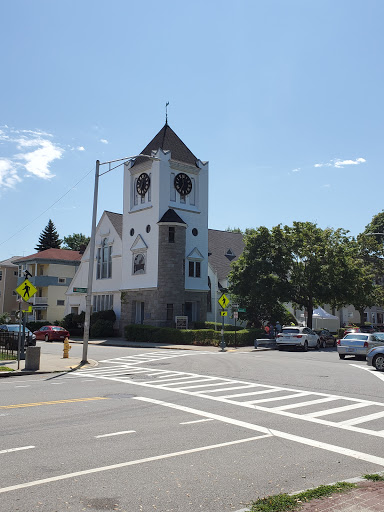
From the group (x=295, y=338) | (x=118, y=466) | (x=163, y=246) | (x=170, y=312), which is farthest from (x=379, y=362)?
(x=163, y=246)

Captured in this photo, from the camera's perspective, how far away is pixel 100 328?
4509cm

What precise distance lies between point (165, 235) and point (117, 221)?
34.4 feet

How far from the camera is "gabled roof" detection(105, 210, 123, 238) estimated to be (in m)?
50.2

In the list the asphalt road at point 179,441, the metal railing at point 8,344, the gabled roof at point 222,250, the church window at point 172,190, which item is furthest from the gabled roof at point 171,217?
the asphalt road at point 179,441

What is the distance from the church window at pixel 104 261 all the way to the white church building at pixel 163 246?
174mm

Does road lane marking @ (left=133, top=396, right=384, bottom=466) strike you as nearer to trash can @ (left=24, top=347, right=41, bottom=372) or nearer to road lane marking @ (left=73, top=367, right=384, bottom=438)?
road lane marking @ (left=73, top=367, right=384, bottom=438)

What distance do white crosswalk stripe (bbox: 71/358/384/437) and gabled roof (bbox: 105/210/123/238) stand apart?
3181 centimetres

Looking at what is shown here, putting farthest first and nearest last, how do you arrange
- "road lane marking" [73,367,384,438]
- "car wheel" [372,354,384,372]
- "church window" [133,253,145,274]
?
"church window" [133,253,145,274] → "car wheel" [372,354,384,372] → "road lane marking" [73,367,384,438]

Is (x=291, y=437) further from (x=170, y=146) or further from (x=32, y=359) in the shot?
(x=170, y=146)

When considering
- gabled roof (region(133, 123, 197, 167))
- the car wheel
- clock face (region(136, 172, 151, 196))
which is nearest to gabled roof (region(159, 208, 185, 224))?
clock face (region(136, 172, 151, 196))

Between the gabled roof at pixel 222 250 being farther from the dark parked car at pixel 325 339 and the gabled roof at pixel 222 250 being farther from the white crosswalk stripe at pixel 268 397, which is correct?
the white crosswalk stripe at pixel 268 397

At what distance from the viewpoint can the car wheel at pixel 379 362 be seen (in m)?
19.8

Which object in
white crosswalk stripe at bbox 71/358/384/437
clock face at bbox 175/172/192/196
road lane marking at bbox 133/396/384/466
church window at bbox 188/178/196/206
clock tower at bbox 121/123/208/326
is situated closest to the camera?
road lane marking at bbox 133/396/384/466

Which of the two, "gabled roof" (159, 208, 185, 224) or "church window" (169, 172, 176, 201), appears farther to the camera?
"church window" (169, 172, 176, 201)
